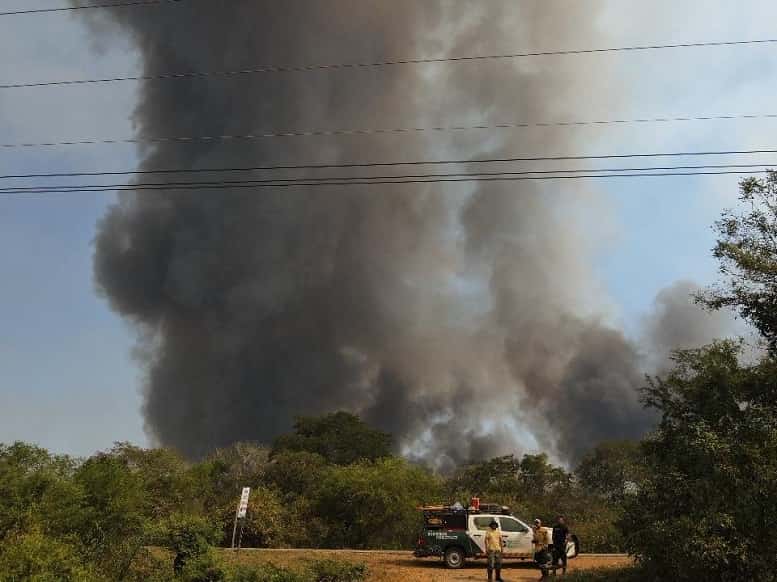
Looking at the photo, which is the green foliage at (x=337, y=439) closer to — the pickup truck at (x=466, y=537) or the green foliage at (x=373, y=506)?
the green foliage at (x=373, y=506)

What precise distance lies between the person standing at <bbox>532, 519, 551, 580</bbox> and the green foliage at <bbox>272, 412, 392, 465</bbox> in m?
55.8

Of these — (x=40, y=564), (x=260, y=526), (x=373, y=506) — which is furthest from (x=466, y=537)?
(x=260, y=526)

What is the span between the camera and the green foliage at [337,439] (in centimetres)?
7812

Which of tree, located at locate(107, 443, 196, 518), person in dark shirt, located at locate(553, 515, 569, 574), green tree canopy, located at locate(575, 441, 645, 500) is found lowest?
person in dark shirt, located at locate(553, 515, 569, 574)

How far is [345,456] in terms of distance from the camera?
256 feet

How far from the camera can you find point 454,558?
22922mm

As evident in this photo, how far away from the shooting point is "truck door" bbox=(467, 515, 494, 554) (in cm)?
2286

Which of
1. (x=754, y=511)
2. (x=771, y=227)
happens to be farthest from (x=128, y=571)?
(x=771, y=227)

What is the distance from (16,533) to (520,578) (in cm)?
1519

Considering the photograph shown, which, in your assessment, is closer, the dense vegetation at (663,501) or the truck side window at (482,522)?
the dense vegetation at (663,501)

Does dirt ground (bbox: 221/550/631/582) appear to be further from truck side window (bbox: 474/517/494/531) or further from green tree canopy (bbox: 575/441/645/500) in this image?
green tree canopy (bbox: 575/441/645/500)

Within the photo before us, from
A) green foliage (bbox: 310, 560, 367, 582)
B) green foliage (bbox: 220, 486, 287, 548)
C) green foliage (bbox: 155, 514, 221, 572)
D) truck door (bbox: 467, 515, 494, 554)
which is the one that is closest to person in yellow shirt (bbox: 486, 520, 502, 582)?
truck door (bbox: 467, 515, 494, 554)

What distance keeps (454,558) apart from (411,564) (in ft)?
5.63

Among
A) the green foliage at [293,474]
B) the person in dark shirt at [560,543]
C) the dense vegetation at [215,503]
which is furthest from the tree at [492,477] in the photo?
the person in dark shirt at [560,543]
